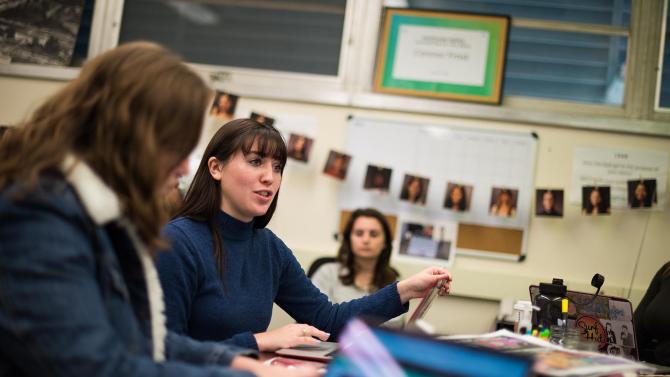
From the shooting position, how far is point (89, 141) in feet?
2.68

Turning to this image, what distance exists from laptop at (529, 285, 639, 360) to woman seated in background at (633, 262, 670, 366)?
48cm

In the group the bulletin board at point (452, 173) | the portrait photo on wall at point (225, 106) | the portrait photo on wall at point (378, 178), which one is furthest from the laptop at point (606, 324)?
the portrait photo on wall at point (225, 106)

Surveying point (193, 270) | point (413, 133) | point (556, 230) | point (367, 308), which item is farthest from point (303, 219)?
point (193, 270)

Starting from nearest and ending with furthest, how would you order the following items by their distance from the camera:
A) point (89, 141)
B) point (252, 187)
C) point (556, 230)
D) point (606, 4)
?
point (89, 141) < point (252, 187) < point (556, 230) < point (606, 4)

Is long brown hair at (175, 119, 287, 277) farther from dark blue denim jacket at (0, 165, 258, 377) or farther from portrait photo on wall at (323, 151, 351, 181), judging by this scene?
portrait photo on wall at (323, 151, 351, 181)

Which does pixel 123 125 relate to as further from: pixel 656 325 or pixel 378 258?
pixel 378 258

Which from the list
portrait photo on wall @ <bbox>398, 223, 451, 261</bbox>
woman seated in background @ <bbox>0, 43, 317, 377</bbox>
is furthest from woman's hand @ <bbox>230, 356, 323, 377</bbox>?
portrait photo on wall @ <bbox>398, 223, 451, 261</bbox>

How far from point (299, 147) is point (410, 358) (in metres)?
2.53

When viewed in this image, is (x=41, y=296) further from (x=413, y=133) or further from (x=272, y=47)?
(x=272, y=47)

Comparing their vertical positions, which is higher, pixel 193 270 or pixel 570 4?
pixel 570 4

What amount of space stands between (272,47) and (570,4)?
5.06 ft

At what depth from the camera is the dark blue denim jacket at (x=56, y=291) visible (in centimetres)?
71

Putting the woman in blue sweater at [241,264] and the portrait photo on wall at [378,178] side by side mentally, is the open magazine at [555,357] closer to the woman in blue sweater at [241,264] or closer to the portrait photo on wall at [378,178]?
the woman in blue sweater at [241,264]

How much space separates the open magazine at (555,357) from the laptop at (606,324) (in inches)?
13.0
